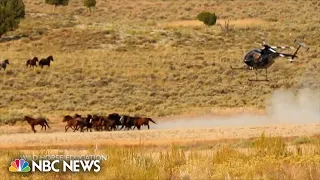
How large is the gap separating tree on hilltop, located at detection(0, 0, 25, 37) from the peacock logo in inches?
2182

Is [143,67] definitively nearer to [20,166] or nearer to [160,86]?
[160,86]

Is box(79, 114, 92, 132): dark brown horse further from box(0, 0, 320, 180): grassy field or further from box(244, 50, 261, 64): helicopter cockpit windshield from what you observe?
box(244, 50, 261, 64): helicopter cockpit windshield

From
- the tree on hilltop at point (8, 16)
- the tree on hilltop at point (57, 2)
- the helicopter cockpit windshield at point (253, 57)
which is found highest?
the tree on hilltop at point (57, 2)

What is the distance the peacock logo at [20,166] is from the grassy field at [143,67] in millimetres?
24416

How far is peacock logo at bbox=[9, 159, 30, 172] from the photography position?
14.6 meters

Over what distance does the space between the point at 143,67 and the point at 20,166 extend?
135 feet

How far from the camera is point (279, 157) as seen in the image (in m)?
16.2

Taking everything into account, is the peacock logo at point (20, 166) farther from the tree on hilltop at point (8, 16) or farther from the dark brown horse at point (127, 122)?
the tree on hilltop at point (8, 16)

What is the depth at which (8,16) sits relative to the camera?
227ft

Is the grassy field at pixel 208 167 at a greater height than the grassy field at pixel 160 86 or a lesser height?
lesser

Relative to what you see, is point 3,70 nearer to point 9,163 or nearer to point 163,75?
point 163,75

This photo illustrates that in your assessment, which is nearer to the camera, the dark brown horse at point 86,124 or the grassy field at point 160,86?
the grassy field at point 160,86

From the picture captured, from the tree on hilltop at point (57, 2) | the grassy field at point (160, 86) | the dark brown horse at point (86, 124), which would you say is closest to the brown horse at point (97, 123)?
the dark brown horse at point (86, 124)

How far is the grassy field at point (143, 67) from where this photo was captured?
45.6 metres
